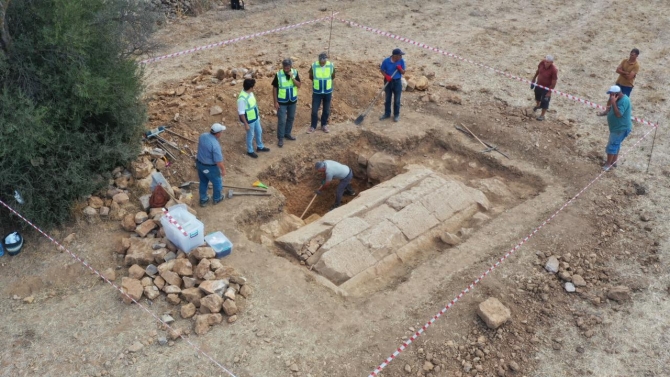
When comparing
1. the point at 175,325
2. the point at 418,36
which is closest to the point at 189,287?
the point at 175,325

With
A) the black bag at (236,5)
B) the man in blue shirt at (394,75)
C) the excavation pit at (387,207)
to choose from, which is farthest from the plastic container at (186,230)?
the black bag at (236,5)

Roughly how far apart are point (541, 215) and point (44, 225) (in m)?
7.32

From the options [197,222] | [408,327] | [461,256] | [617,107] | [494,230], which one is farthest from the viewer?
[617,107]

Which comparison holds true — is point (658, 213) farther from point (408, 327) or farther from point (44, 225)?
point (44, 225)

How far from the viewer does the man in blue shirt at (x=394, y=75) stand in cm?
995

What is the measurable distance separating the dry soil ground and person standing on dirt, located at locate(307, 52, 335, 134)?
0.54 m

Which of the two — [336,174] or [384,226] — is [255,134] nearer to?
[336,174]

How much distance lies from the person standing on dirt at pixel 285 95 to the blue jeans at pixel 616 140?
5443mm

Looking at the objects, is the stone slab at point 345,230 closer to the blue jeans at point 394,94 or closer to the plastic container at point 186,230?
the plastic container at point 186,230

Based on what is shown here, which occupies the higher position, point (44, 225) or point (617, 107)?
point (617, 107)

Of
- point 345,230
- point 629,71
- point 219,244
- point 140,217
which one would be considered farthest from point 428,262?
point 629,71

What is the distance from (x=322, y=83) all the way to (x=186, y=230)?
3974 millimetres

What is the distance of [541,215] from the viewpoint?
8.33 meters

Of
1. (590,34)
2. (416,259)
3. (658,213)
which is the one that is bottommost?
(416,259)
